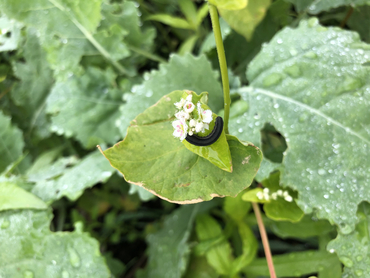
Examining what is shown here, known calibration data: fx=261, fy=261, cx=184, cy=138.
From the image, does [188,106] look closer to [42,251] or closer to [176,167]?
[176,167]

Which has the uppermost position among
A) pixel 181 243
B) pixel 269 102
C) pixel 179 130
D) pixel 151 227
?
pixel 179 130

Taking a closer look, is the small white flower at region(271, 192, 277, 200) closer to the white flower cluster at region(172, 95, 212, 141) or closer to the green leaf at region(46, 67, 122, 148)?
the white flower cluster at region(172, 95, 212, 141)

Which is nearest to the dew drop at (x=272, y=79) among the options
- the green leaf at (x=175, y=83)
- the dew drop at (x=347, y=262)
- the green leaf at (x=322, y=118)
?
the green leaf at (x=322, y=118)

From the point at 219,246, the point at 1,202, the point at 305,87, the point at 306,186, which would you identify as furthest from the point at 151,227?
the point at 305,87

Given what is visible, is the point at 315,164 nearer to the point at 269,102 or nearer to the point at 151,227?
the point at 269,102

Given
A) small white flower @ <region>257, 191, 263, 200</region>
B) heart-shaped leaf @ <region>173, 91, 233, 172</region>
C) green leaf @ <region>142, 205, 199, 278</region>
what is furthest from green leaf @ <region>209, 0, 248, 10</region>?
green leaf @ <region>142, 205, 199, 278</region>
